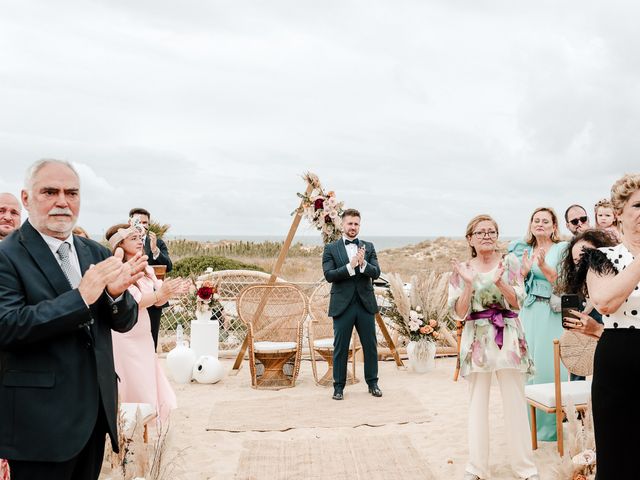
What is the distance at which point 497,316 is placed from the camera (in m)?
4.04

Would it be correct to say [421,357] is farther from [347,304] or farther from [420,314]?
[347,304]

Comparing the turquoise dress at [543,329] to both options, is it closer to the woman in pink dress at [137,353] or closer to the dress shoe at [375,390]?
the dress shoe at [375,390]

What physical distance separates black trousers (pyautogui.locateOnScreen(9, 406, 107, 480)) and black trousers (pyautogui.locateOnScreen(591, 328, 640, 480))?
2073 mm

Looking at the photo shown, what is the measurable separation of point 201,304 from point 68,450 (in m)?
6.44

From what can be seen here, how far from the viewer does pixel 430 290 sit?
350 inches

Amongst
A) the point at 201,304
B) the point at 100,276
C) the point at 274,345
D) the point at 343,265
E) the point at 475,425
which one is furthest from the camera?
the point at 201,304

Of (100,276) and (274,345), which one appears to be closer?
(100,276)

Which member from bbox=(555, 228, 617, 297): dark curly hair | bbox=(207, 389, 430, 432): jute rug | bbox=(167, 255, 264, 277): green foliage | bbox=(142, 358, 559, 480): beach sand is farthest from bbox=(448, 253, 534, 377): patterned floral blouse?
bbox=(167, 255, 264, 277): green foliage

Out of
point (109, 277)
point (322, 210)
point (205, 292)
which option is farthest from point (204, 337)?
point (109, 277)

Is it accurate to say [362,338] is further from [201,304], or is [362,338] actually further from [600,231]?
[600,231]

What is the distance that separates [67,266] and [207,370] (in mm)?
5596

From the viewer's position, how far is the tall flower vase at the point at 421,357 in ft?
27.0

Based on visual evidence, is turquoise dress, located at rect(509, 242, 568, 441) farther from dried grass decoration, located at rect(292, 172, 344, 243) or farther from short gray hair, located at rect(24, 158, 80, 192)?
short gray hair, located at rect(24, 158, 80, 192)

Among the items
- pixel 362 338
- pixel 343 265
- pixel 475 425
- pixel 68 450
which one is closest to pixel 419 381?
pixel 362 338
